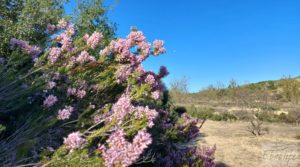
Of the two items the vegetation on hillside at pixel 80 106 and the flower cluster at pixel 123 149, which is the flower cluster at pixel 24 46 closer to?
the vegetation on hillside at pixel 80 106

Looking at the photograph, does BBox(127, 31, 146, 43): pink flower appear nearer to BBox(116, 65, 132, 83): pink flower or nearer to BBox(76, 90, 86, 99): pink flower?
BBox(116, 65, 132, 83): pink flower

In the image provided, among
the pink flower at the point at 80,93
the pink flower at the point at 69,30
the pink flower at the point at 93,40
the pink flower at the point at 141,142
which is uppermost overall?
the pink flower at the point at 69,30

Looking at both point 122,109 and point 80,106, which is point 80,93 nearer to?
point 80,106

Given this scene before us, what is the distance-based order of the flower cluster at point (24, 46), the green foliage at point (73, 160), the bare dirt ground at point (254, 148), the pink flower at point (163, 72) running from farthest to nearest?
the bare dirt ground at point (254, 148), the pink flower at point (163, 72), the flower cluster at point (24, 46), the green foliage at point (73, 160)

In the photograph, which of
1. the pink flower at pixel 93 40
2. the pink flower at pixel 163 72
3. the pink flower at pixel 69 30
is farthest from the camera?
the pink flower at pixel 163 72

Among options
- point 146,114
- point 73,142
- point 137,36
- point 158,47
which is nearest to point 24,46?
point 137,36

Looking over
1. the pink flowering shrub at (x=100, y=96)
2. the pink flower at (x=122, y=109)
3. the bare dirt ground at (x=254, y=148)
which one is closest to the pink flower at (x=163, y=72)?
the pink flowering shrub at (x=100, y=96)

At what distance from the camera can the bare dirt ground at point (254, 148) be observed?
12.1 meters

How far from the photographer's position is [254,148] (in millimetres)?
14891

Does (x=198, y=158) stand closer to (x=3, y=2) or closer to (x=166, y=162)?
(x=166, y=162)

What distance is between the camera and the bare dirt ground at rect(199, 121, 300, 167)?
12086mm

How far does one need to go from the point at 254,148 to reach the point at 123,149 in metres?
12.8

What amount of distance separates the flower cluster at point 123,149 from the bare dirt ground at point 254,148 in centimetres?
886

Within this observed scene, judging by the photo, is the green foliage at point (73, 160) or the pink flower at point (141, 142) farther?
the green foliage at point (73, 160)
